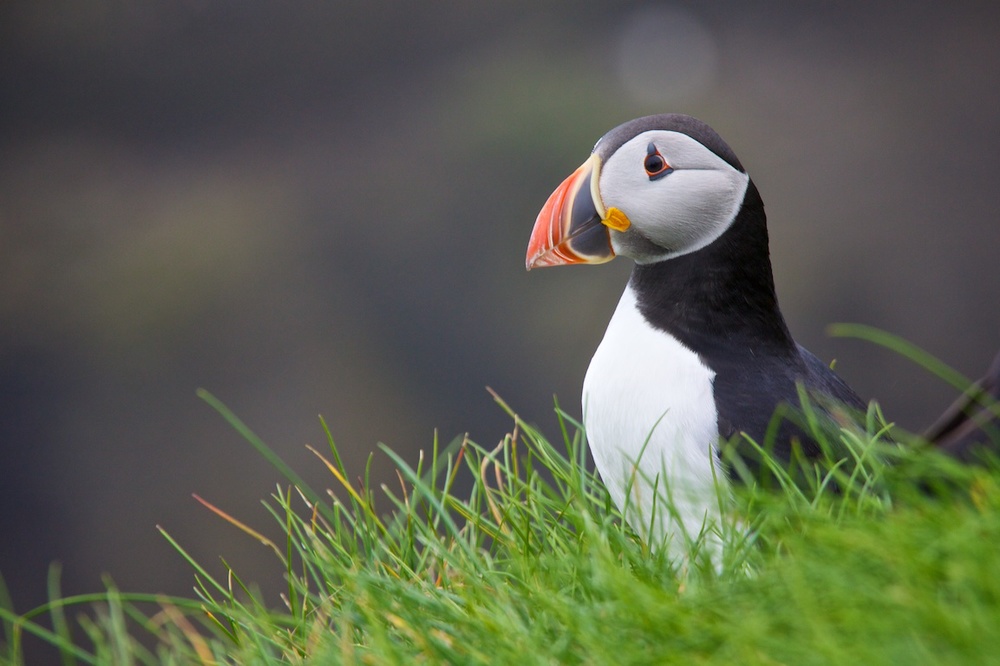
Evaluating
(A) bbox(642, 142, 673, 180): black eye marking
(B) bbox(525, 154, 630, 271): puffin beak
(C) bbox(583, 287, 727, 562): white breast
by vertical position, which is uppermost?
(A) bbox(642, 142, 673, 180): black eye marking

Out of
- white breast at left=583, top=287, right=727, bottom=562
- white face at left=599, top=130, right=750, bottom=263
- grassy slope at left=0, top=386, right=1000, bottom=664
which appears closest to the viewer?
grassy slope at left=0, top=386, right=1000, bottom=664

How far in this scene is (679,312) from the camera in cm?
184

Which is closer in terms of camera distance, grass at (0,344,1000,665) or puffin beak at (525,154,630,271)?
grass at (0,344,1000,665)

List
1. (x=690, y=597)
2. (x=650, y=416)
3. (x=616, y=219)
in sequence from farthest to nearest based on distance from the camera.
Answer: (x=616, y=219) < (x=650, y=416) < (x=690, y=597)

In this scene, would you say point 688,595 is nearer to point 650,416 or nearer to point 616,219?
point 650,416

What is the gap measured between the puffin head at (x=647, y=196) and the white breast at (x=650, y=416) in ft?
0.52

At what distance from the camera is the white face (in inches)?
71.4

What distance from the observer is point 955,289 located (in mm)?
8664

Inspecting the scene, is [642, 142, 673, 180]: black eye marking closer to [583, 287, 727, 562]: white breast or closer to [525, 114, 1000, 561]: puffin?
[525, 114, 1000, 561]: puffin

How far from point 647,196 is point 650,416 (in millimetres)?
386

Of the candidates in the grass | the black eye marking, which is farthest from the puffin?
the grass

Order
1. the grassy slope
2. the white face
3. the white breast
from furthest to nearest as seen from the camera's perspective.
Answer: the white face, the white breast, the grassy slope

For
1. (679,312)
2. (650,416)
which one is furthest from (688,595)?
(679,312)

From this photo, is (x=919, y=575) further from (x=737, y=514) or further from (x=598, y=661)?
(x=737, y=514)
